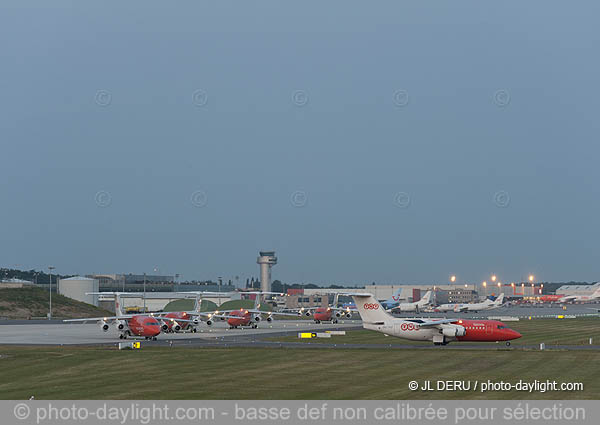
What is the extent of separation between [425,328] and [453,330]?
304 cm

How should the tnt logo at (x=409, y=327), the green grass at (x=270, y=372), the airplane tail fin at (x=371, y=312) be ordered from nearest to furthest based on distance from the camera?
the green grass at (x=270, y=372) < the airplane tail fin at (x=371, y=312) < the tnt logo at (x=409, y=327)

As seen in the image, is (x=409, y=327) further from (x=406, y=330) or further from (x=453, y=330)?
(x=453, y=330)

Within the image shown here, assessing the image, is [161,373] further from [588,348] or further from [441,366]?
[588,348]

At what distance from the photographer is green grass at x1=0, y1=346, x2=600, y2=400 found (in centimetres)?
4672

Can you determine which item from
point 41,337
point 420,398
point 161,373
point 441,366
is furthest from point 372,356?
point 41,337

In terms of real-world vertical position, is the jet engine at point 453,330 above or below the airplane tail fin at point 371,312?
below

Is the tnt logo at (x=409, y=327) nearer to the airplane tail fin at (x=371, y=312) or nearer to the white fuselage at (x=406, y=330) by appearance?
the white fuselage at (x=406, y=330)

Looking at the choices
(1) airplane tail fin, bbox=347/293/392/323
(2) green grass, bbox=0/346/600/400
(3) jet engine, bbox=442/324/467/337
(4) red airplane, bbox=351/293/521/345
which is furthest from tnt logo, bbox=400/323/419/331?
(2) green grass, bbox=0/346/600/400

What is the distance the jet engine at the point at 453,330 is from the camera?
86750mm

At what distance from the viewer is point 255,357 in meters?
72.3

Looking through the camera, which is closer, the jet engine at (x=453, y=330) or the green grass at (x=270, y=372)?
the green grass at (x=270, y=372)

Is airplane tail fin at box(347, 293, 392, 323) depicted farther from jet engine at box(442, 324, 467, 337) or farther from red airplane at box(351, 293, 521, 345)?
jet engine at box(442, 324, 467, 337)

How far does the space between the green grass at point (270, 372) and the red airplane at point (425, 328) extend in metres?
8.27

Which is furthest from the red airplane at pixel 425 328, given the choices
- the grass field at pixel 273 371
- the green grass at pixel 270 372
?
the green grass at pixel 270 372
